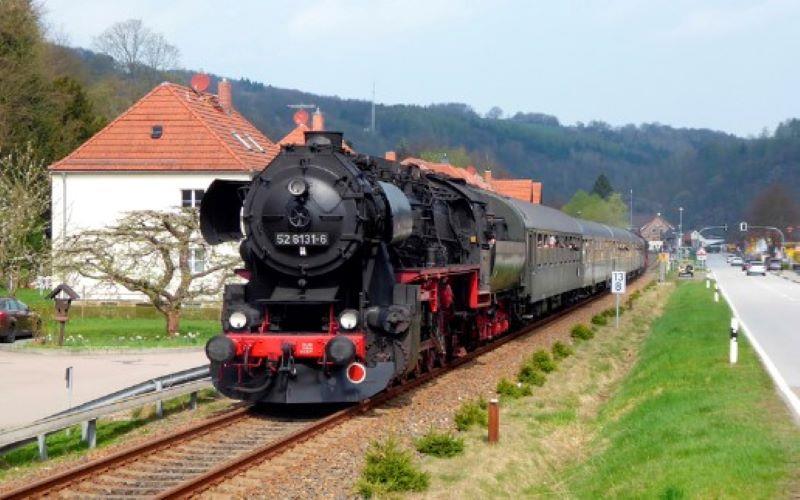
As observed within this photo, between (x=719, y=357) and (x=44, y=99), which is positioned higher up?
(x=44, y=99)

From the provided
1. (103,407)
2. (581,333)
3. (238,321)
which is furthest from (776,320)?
(103,407)

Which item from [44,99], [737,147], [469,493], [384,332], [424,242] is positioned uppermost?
[737,147]

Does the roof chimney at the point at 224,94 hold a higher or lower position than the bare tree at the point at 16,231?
higher

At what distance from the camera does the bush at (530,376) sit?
1898cm

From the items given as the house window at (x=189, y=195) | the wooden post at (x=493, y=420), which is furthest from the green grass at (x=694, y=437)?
the house window at (x=189, y=195)

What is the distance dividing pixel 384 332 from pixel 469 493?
3923mm

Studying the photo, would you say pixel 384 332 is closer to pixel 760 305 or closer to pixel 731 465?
pixel 731 465

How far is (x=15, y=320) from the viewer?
30.3 meters

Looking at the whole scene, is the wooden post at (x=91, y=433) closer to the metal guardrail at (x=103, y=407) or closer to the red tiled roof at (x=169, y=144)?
the metal guardrail at (x=103, y=407)

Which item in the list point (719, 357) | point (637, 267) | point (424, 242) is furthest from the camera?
point (637, 267)

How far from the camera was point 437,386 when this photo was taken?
17.6 metres

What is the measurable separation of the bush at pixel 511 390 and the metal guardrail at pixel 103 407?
15.8 feet

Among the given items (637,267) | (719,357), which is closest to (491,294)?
(719,357)

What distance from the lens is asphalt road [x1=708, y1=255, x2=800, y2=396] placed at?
66.5 ft
